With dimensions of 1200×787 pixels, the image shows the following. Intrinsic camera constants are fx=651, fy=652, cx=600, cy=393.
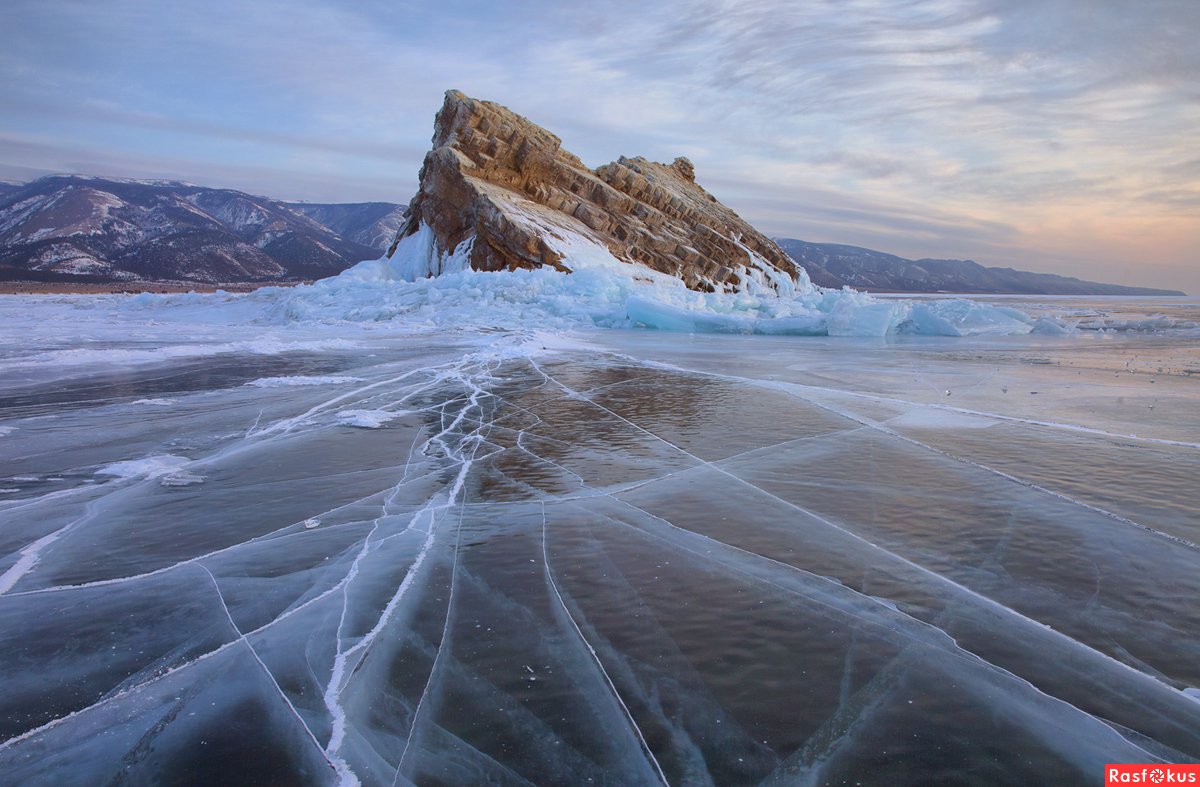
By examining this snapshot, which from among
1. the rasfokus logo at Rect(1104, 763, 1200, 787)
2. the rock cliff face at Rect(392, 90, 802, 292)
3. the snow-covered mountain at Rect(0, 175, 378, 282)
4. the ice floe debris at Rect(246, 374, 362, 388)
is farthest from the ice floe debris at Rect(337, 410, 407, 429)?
the snow-covered mountain at Rect(0, 175, 378, 282)

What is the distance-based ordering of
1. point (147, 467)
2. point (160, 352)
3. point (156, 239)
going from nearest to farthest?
point (147, 467) < point (160, 352) < point (156, 239)

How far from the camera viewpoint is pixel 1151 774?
1.78 meters

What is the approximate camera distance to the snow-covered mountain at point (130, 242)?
77812mm

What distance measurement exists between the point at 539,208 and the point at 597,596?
28.5m

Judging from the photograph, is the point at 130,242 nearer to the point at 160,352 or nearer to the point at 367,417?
the point at 160,352

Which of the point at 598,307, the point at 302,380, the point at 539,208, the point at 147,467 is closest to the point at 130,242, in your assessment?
the point at 539,208

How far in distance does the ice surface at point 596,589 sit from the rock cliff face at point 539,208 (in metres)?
20.4

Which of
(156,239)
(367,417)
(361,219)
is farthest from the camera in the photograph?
(361,219)

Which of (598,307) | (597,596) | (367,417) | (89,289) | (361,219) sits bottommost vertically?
(89,289)

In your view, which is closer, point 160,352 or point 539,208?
point 160,352

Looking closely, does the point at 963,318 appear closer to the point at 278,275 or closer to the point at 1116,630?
the point at 1116,630

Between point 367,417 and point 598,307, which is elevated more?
point 598,307

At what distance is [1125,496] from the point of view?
3.87m

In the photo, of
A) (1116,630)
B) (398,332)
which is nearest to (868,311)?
(398,332)
